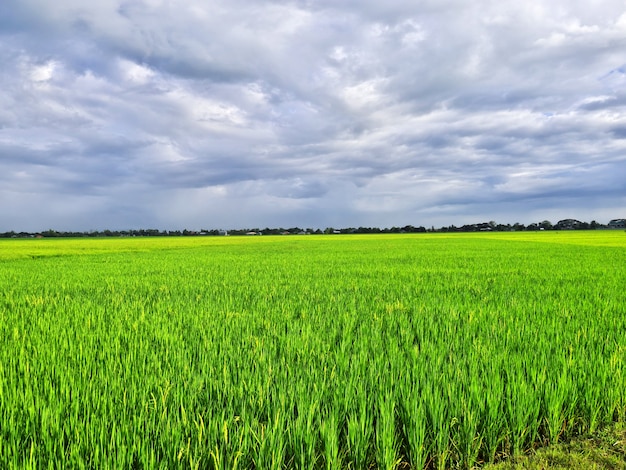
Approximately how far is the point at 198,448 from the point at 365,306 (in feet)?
15.7

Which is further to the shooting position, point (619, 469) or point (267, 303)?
point (267, 303)

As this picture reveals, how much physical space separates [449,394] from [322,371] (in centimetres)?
102

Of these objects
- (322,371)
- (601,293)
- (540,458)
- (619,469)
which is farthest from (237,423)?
(601,293)

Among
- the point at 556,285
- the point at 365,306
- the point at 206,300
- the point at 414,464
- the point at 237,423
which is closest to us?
the point at 414,464

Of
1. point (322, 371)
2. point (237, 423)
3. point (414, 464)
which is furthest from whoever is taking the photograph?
point (322, 371)

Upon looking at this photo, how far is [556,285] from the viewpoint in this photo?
9.50 m

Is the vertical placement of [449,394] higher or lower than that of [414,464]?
higher

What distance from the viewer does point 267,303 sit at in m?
7.06

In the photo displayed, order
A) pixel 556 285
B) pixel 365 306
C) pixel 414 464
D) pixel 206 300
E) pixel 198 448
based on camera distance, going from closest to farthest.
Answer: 1. pixel 198 448
2. pixel 414 464
3. pixel 365 306
4. pixel 206 300
5. pixel 556 285

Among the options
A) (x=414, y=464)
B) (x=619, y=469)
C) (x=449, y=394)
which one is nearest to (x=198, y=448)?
(x=414, y=464)

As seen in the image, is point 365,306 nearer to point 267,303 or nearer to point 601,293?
point 267,303

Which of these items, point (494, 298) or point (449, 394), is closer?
point (449, 394)

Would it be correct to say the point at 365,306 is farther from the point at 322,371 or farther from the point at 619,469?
the point at 619,469

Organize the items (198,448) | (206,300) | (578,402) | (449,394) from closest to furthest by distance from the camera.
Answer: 1. (198,448)
2. (449,394)
3. (578,402)
4. (206,300)
